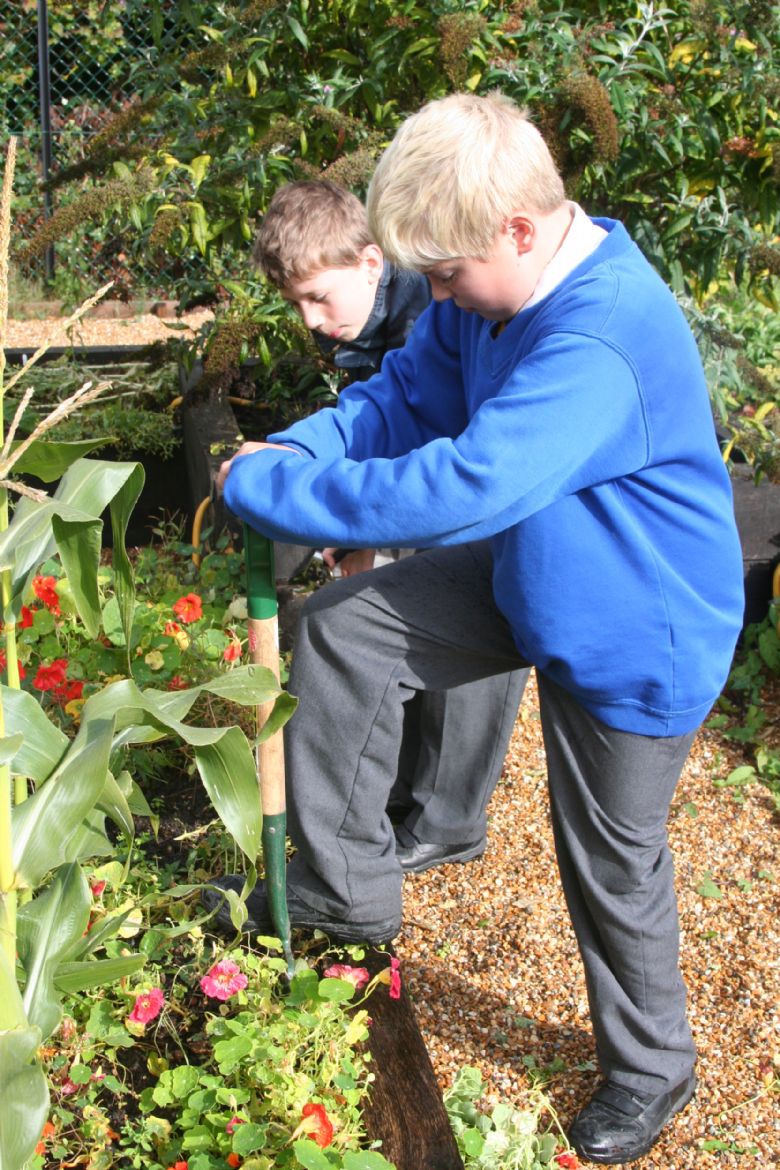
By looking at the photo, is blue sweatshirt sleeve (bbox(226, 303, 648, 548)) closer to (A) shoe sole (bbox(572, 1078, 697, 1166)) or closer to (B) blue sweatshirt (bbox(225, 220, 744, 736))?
(B) blue sweatshirt (bbox(225, 220, 744, 736))

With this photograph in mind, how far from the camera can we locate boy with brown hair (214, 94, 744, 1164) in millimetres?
1679

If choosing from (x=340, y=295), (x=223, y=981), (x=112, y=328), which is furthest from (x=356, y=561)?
(x=112, y=328)

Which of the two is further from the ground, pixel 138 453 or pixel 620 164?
pixel 620 164

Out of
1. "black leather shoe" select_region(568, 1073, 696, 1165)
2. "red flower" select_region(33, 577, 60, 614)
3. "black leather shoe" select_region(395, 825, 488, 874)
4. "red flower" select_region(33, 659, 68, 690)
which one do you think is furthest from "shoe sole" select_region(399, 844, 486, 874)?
"red flower" select_region(33, 577, 60, 614)

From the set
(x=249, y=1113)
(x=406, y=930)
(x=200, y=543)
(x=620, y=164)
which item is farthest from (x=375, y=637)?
(x=620, y=164)

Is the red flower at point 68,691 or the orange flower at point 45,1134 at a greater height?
the red flower at point 68,691

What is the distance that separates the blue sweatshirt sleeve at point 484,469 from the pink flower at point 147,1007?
781 millimetres

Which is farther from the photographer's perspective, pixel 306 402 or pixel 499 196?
pixel 306 402

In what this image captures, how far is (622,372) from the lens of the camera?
168 cm

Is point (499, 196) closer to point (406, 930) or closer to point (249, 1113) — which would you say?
point (249, 1113)

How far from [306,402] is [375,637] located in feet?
8.01

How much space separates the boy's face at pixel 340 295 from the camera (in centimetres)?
277

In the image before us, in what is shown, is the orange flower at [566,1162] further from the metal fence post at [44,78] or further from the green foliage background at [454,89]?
the metal fence post at [44,78]

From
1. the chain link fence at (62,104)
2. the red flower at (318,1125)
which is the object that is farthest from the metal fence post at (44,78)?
the red flower at (318,1125)
